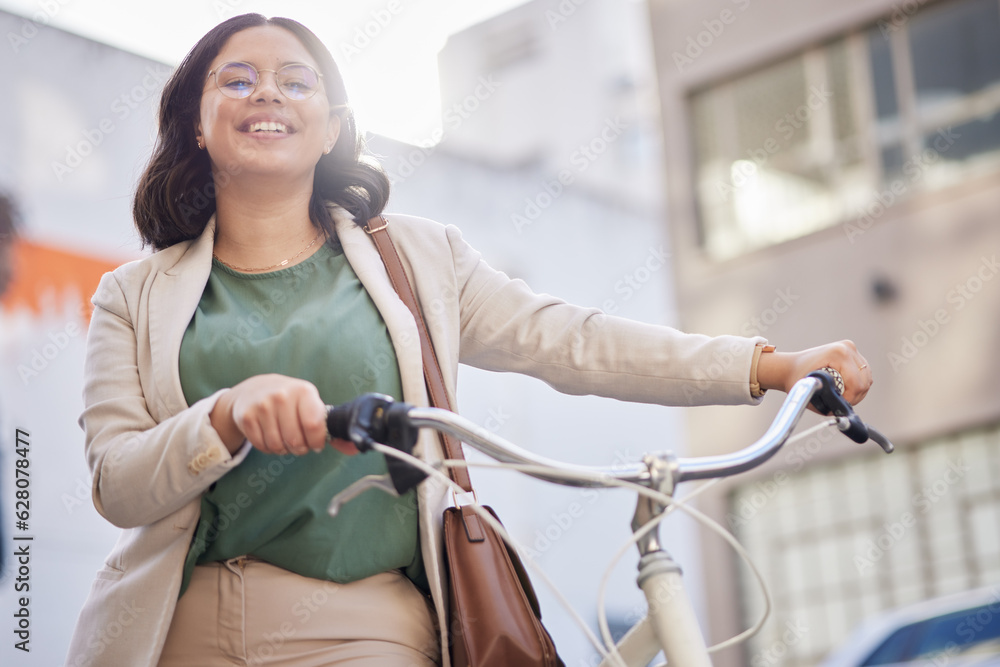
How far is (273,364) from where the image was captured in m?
1.95

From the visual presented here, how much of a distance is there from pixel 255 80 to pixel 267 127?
4.0 inches

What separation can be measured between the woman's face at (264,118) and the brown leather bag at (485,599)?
1.77 ft

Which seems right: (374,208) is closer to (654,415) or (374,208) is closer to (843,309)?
(843,309)

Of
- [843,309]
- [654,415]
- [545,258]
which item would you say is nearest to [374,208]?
[843,309]

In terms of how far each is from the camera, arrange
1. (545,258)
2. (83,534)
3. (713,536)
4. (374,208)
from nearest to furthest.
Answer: (374,208), (83,534), (713,536), (545,258)

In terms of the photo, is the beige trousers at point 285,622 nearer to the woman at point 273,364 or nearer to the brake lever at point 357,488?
the woman at point 273,364

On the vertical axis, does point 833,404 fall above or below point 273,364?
below

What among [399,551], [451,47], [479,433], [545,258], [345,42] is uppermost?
[451,47]

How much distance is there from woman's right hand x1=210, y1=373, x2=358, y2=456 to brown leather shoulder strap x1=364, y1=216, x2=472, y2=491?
0.43 m

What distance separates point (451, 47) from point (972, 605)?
1240 centimetres

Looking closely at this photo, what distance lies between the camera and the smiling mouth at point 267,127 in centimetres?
211

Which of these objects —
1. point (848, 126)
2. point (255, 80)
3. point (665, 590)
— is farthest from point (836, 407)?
point (848, 126)

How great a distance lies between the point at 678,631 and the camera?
151 centimetres

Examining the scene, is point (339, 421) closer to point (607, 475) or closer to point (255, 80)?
point (607, 475)
